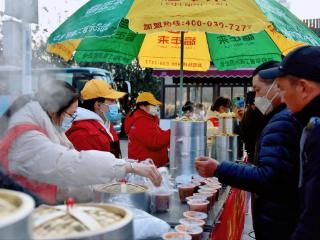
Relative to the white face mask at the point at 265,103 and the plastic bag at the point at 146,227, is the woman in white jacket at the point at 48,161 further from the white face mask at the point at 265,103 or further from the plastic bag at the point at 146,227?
the white face mask at the point at 265,103

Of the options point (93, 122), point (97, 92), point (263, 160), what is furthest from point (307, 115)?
point (97, 92)

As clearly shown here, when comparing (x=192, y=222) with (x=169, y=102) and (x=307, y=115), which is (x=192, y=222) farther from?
(x=169, y=102)

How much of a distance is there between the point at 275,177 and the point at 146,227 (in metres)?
0.73

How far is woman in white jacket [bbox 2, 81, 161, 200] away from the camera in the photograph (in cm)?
184

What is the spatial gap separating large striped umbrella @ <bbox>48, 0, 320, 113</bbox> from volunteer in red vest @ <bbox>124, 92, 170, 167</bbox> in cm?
90

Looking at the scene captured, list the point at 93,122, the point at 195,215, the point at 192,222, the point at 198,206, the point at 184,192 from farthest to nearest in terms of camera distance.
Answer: the point at 93,122, the point at 184,192, the point at 198,206, the point at 195,215, the point at 192,222

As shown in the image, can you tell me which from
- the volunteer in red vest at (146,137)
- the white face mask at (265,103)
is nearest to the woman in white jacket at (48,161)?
the white face mask at (265,103)

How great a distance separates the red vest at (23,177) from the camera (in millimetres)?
1940

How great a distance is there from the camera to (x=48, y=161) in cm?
189

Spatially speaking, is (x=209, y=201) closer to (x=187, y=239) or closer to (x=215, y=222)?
(x=215, y=222)

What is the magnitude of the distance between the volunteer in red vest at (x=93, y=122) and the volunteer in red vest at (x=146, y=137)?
43 cm

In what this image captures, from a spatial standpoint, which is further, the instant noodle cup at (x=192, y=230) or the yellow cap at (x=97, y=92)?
the yellow cap at (x=97, y=92)

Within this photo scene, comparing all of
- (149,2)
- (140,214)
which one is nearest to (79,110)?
(149,2)

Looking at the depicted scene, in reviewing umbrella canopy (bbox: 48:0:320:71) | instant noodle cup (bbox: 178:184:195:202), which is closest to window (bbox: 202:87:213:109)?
umbrella canopy (bbox: 48:0:320:71)
